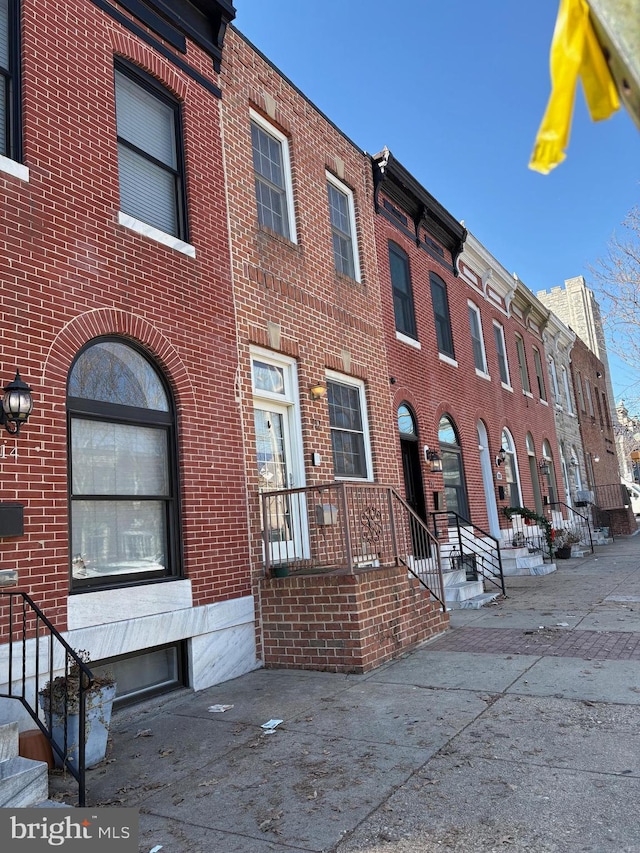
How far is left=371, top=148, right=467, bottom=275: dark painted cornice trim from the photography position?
11953mm

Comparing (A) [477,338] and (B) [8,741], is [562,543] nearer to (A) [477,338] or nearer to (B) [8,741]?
(A) [477,338]

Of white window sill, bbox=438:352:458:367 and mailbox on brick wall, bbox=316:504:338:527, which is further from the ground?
white window sill, bbox=438:352:458:367

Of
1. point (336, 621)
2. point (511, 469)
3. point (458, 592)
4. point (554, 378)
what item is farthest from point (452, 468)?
point (554, 378)

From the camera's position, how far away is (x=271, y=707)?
5.62 m

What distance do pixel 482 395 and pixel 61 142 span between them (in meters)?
11.9

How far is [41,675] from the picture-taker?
193 inches

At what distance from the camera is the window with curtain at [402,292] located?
40.9 ft

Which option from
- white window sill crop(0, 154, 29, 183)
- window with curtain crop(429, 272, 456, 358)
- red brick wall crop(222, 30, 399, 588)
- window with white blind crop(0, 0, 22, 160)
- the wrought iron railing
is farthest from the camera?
window with curtain crop(429, 272, 456, 358)

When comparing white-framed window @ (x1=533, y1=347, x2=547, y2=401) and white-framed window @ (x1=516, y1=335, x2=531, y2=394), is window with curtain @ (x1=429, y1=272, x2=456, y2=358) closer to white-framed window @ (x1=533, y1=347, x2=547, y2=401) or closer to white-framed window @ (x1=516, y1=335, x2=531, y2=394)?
white-framed window @ (x1=516, y1=335, x2=531, y2=394)

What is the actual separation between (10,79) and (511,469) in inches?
577

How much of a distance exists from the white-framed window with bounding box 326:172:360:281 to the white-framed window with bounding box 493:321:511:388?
313 inches

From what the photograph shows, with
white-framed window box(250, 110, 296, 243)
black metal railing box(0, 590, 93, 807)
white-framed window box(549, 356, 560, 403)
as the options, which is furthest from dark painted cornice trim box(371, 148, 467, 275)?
white-framed window box(549, 356, 560, 403)

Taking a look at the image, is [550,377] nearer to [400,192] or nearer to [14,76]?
[400,192]

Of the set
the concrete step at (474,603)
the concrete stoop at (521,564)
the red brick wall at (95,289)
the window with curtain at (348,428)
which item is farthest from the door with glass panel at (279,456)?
the concrete stoop at (521,564)
